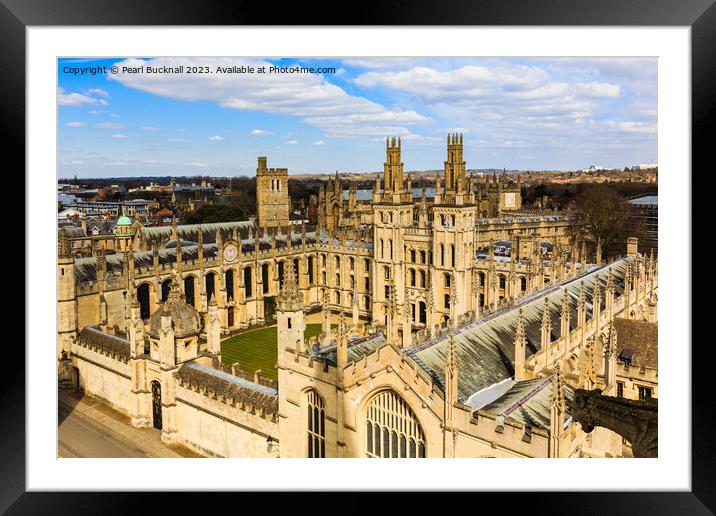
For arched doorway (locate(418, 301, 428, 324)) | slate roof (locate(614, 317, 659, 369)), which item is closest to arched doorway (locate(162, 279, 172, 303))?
arched doorway (locate(418, 301, 428, 324))

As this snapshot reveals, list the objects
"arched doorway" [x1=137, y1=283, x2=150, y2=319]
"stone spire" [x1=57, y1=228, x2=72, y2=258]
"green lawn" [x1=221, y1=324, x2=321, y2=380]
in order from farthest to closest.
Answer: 1. "arched doorway" [x1=137, y1=283, x2=150, y2=319]
2. "green lawn" [x1=221, y1=324, x2=321, y2=380]
3. "stone spire" [x1=57, y1=228, x2=72, y2=258]

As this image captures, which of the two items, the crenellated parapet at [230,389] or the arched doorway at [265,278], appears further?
the arched doorway at [265,278]

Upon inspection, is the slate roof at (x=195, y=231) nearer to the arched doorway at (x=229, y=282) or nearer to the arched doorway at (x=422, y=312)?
the arched doorway at (x=229, y=282)

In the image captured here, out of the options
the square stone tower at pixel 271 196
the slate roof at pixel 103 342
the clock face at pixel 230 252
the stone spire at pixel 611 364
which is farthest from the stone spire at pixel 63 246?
the square stone tower at pixel 271 196

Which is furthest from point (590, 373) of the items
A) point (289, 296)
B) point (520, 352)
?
point (289, 296)

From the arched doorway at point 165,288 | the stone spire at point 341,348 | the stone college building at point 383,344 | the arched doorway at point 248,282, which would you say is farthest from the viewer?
the arched doorway at point 248,282

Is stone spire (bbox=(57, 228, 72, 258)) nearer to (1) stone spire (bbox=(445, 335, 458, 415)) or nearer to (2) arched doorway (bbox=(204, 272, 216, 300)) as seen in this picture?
(2) arched doorway (bbox=(204, 272, 216, 300))
